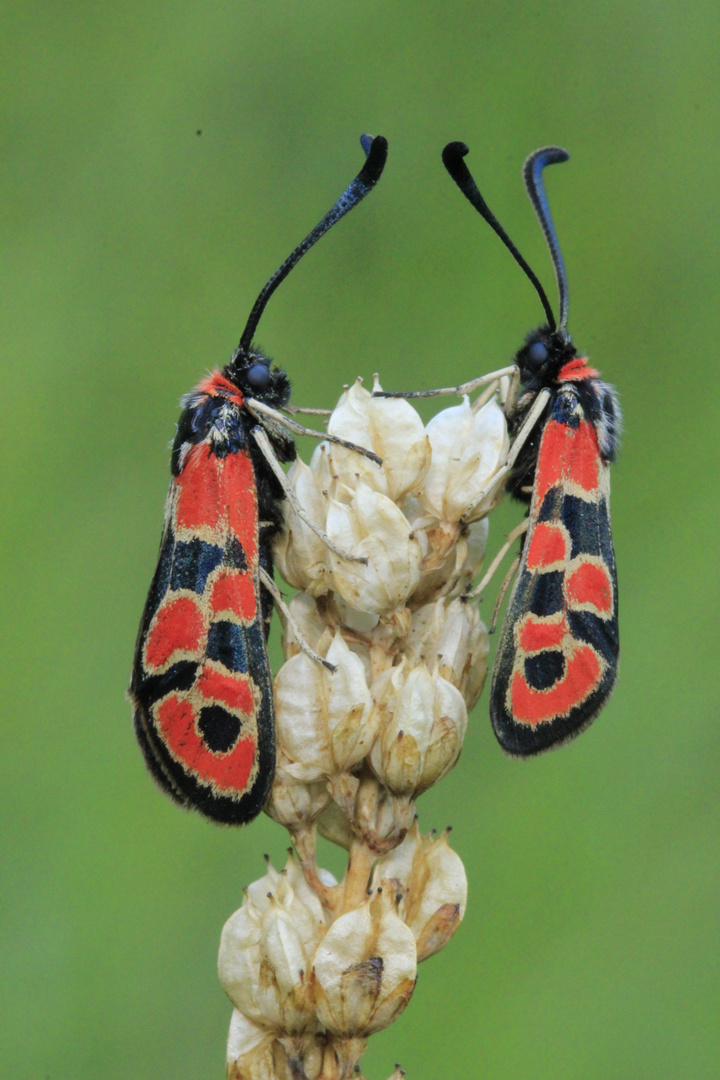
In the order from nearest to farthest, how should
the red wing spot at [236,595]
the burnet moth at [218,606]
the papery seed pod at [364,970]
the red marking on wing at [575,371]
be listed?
the papery seed pod at [364,970]
the burnet moth at [218,606]
the red wing spot at [236,595]
the red marking on wing at [575,371]

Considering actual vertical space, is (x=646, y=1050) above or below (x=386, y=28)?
below

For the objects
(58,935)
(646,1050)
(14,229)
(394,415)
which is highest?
(14,229)

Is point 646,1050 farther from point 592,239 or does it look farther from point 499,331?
point 592,239

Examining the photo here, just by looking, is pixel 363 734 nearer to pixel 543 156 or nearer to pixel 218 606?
pixel 218 606

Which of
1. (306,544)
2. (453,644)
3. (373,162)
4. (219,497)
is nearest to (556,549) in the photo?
(453,644)

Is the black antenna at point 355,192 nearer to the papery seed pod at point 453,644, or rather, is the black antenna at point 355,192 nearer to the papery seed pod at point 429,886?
the papery seed pod at point 453,644

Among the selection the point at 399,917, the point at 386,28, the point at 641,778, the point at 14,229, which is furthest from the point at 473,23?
the point at 399,917

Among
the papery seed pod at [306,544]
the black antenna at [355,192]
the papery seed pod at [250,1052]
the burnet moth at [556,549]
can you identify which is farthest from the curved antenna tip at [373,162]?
the papery seed pod at [250,1052]
